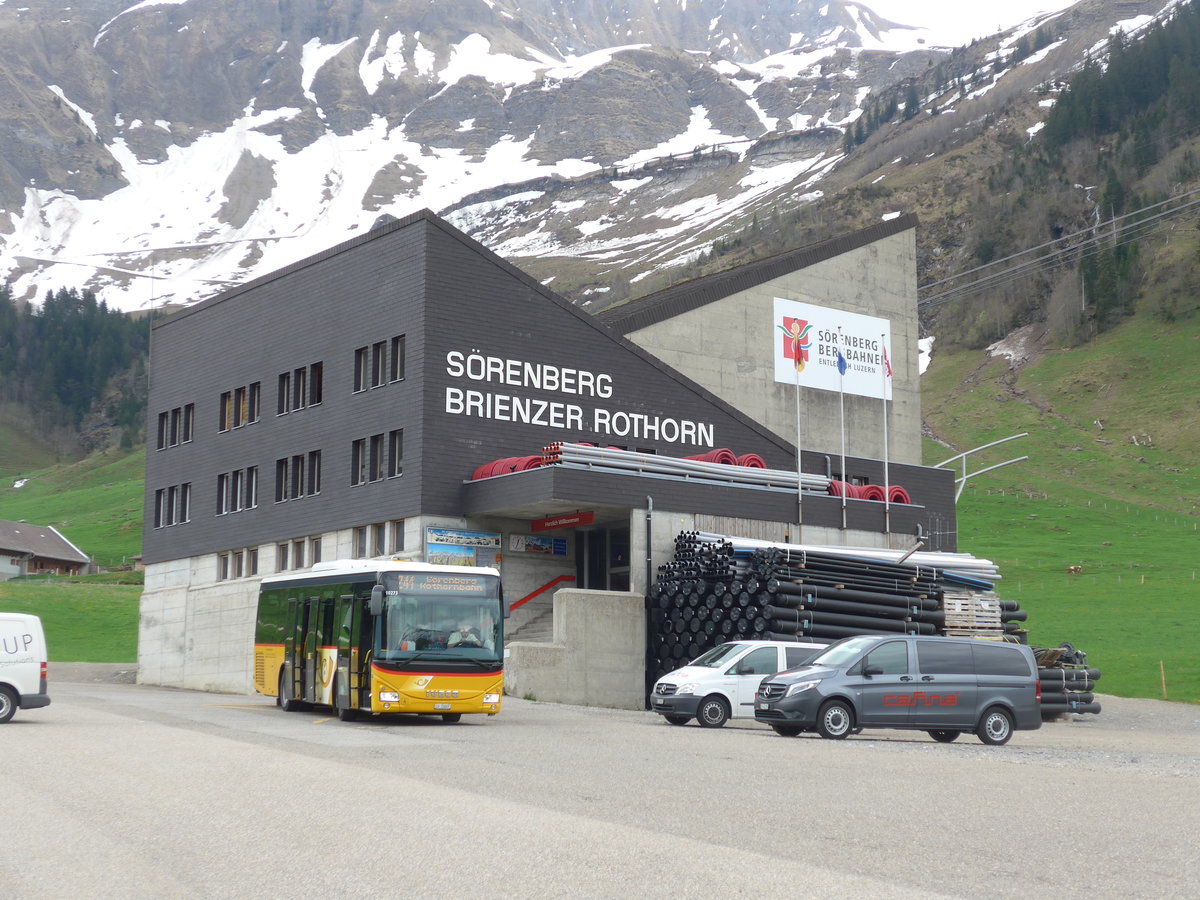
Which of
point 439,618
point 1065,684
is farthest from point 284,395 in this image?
point 1065,684

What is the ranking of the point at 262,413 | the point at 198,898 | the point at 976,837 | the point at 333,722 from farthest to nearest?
1. the point at 262,413
2. the point at 333,722
3. the point at 976,837
4. the point at 198,898

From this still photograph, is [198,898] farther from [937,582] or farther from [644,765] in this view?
[937,582]

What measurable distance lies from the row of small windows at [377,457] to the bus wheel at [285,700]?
36.0 feet

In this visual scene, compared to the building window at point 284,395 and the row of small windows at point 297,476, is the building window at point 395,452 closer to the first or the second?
the row of small windows at point 297,476

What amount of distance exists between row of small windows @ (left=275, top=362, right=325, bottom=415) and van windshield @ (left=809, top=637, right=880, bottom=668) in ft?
77.6

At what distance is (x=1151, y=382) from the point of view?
121312 mm

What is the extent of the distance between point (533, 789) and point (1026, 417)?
110348 mm

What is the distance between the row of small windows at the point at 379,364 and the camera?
40.5 m

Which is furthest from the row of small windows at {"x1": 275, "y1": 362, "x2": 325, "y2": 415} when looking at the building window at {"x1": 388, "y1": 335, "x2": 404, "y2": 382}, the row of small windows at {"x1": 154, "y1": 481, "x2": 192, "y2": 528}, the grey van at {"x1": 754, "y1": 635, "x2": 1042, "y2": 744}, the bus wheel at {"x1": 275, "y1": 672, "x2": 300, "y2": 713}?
the grey van at {"x1": 754, "y1": 635, "x2": 1042, "y2": 744}

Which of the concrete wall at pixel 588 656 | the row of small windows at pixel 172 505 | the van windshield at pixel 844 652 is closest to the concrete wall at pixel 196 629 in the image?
the row of small windows at pixel 172 505

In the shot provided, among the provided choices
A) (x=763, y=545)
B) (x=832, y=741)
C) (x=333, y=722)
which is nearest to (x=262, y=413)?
(x=763, y=545)

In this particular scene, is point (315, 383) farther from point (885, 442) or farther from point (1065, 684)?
point (1065, 684)

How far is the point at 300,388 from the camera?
4478 centimetres

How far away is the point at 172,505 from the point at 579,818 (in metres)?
41.9
